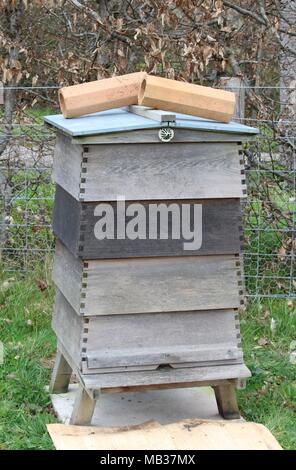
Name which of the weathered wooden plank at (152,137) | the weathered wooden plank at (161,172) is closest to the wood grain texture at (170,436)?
the weathered wooden plank at (161,172)

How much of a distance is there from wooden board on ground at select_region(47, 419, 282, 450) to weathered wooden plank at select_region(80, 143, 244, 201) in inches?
41.7

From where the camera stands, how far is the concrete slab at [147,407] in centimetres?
393

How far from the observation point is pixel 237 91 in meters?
5.56

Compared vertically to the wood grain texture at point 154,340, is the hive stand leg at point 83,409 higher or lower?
lower

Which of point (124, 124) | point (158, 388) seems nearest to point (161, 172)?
point (124, 124)

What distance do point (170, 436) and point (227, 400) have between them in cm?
43

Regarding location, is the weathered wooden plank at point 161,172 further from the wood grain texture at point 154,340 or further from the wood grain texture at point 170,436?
the wood grain texture at point 170,436

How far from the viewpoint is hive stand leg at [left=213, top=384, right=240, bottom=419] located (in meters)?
3.90

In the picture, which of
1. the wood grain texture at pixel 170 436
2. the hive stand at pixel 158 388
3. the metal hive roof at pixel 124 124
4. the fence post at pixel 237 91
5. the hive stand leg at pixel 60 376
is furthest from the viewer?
the fence post at pixel 237 91

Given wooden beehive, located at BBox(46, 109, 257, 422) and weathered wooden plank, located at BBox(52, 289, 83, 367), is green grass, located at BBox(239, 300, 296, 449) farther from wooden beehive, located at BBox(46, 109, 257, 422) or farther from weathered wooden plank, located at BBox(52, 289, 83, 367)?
weathered wooden plank, located at BBox(52, 289, 83, 367)

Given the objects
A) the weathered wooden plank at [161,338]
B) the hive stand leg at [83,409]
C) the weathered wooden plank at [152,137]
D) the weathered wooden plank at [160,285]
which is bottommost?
the hive stand leg at [83,409]

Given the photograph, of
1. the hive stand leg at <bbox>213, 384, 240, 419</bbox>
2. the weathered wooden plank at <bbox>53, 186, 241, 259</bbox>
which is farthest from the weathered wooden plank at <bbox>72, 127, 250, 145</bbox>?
→ the hive stand leg at <bbox>213, 384, 240, 419</bbox>

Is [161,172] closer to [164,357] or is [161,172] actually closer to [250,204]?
[164,357]

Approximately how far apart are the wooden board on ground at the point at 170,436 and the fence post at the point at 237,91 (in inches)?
96.4
